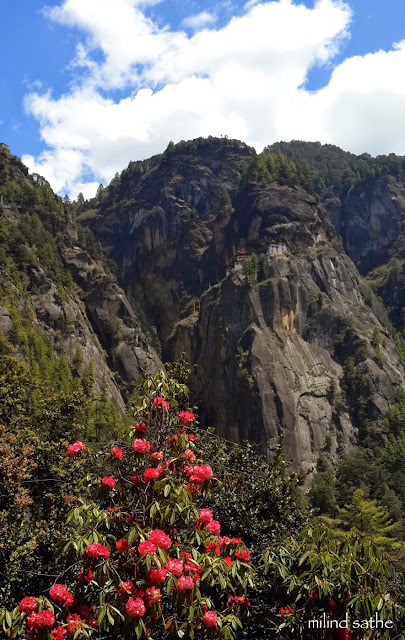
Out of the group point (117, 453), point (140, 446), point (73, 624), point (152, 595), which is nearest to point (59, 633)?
point (73, 624)

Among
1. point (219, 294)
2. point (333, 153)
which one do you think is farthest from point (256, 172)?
point (333, 153)

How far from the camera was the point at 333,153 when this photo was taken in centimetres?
16638

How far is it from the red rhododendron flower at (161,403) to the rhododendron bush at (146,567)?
152 mm

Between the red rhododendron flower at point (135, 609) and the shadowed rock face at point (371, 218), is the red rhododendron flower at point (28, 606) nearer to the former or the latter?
the red rhododendron flower at point (135, 609)

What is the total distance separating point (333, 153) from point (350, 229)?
49439 millimetres

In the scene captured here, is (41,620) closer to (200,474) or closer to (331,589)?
(200,474)

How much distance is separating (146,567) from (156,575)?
0.16m

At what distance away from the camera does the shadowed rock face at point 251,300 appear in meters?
65.4

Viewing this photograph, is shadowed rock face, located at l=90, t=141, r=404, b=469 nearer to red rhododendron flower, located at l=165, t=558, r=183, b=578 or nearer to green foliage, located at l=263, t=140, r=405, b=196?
green foliage, located at l=263, t=140, r=405, b=196

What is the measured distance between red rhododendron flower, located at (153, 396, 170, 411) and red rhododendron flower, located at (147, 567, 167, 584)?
217 centimetres

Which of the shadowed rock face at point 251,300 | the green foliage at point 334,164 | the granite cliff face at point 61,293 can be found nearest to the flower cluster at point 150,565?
the shadowed rock face at point 251,300

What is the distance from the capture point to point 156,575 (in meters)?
4.21

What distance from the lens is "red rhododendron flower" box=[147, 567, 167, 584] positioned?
13.8 feet

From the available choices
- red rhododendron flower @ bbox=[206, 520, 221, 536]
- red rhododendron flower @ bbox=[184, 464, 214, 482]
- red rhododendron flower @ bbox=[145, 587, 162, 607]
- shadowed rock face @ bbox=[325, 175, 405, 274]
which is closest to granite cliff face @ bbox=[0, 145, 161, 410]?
red rhododendron flower @ bbox=[184, 464, 214, 482]
